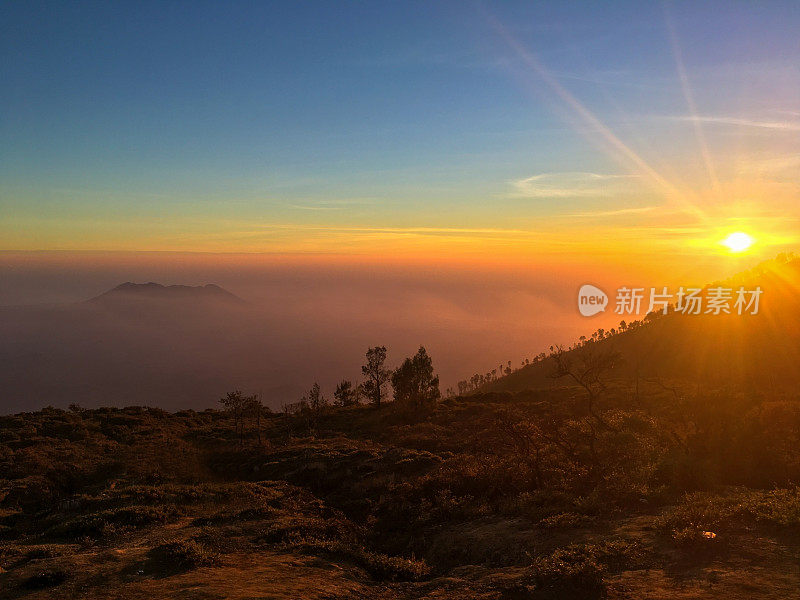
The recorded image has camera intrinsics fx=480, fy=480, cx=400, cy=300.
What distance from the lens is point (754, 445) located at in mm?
23344

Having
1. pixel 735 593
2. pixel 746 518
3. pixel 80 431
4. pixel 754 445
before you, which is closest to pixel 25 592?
pixel 735 593

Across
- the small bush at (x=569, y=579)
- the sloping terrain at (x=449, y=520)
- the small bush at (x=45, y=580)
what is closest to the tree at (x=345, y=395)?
the sloping terrain at (x=449, y=520)

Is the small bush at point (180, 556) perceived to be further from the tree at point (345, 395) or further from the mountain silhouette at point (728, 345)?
the tree at point (345, 395)

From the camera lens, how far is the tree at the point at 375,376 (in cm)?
8125

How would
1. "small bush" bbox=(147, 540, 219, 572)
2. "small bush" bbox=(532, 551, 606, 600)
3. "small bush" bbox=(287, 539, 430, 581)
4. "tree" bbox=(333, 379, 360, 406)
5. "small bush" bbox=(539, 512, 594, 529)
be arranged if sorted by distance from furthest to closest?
1. "tree" bbox=(333, 379, 360, 406)
2. "small bush" bbox=(539, 512, 594, 529)
3. "small bush" bbox=(287, 539, 430, 581)
4. "small bush" bbox=(147, 540, 219, 572)
5. "small bush" bbox=(532, 551, 606, 600)

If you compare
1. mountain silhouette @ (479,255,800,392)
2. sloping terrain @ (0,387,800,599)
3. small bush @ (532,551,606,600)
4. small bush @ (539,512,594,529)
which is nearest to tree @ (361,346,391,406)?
mountain silhouette @ (479,255,800,392)

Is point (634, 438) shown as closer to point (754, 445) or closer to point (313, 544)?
point (754, 445)

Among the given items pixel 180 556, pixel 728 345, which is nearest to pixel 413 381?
pixel 180 556

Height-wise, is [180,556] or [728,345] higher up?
[728,345]

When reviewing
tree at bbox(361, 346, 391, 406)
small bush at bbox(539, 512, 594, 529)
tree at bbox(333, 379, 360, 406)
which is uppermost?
small bush at bbox(539, 512, 594, 529)

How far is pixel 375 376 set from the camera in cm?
8275

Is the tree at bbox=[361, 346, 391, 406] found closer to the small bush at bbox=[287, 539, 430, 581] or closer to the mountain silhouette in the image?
the mountain silhouette

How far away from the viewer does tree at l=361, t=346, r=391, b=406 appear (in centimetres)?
8125

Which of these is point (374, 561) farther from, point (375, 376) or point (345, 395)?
point (345, 395)
